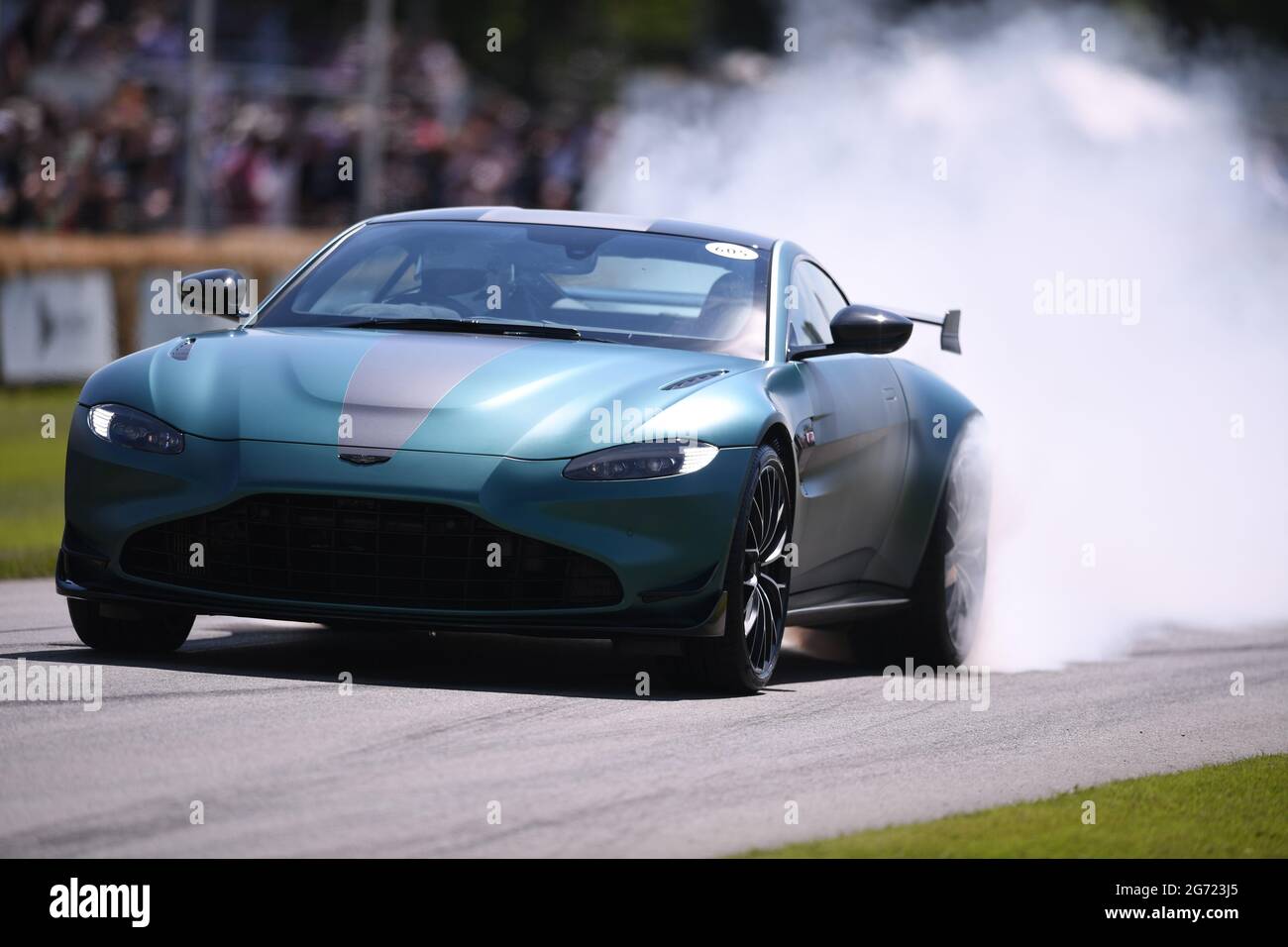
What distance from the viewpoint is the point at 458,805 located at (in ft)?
17.4

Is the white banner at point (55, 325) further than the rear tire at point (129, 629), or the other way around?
the white banner at point (55, 325)

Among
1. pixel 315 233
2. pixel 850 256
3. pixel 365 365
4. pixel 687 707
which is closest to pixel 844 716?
pixel 687 707

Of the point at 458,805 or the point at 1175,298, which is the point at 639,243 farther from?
the point at 1175,298

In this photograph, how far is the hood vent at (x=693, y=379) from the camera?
7.14 metres

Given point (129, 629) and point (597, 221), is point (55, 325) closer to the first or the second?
point (597, 221)

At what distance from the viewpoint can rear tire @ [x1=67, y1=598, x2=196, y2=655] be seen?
7328 mm

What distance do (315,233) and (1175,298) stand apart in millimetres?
13698

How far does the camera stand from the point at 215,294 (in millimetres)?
7805

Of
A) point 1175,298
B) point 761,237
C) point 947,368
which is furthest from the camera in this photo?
point 1175,298

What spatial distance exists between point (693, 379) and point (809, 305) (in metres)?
1.42
